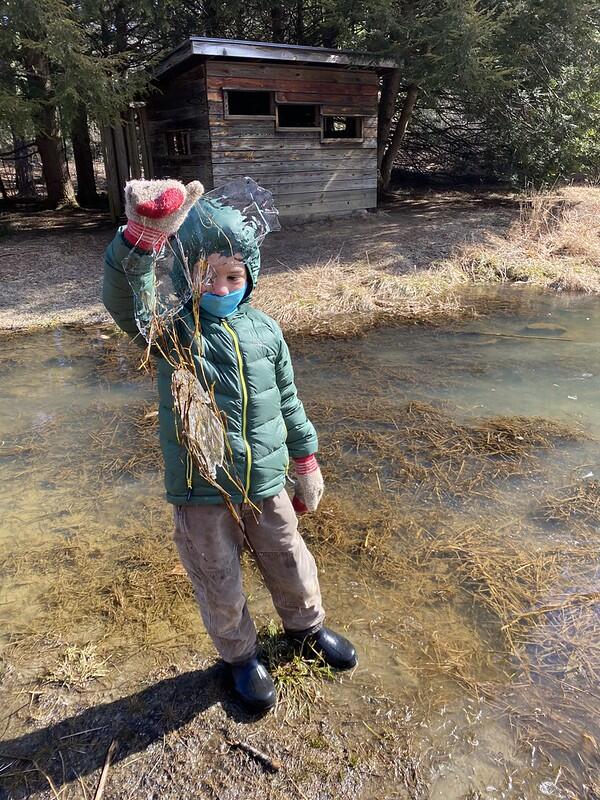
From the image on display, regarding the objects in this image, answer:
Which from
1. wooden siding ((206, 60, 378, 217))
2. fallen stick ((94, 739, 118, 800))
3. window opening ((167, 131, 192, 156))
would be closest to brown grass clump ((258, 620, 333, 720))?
fallen stick ((94, 739, 118, 800))

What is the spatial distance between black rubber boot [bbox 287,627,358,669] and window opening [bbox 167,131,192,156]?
12.0 meters

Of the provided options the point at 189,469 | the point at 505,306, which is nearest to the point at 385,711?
the point at 189,469

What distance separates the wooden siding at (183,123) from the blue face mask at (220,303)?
10416mm

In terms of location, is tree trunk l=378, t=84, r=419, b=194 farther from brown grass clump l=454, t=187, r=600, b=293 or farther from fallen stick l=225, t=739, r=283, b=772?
fallen stick l=225, t=739, r=283, b=772

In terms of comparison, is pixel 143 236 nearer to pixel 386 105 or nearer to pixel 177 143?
pixel 177 143

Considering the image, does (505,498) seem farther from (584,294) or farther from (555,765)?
(584,294)

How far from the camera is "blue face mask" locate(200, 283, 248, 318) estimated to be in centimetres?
206

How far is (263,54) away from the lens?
10859 mm

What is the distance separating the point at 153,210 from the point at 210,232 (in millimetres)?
294

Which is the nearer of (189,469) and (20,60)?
(189,469)

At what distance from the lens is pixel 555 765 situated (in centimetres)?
208

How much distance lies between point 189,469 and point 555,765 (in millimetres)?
1677

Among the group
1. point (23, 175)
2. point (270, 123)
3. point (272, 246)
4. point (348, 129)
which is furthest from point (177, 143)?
point (23, 175)

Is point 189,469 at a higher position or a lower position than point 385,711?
higher
